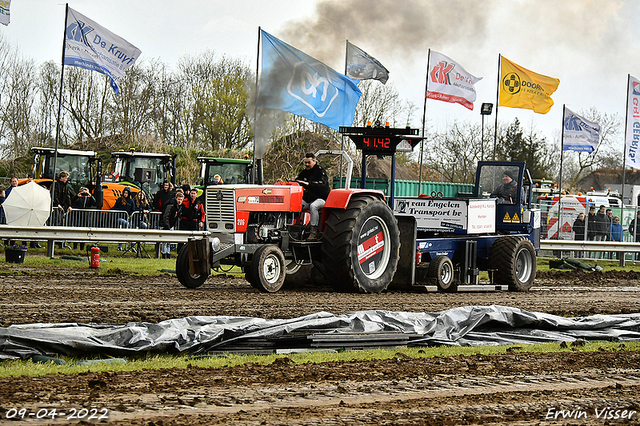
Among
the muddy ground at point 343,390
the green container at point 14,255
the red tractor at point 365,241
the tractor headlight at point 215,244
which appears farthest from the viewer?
the green container at point 14,255

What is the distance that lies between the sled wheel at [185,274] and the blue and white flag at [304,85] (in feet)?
17.4

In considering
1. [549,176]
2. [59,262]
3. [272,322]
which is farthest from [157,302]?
[549,176]

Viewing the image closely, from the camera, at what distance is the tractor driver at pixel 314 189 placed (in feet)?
41.3

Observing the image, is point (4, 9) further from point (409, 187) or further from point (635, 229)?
point (409, 187)

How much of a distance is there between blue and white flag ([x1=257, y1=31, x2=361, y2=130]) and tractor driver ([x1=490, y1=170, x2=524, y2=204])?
3.82m

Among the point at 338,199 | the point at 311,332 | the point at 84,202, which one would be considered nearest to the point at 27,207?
the point at 84,202

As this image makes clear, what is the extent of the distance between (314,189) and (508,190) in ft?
16.7

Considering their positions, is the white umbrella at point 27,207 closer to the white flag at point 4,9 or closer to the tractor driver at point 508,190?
the white flag at point 4,9

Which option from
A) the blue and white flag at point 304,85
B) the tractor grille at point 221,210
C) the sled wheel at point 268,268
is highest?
the blue and white flag at point 304,85

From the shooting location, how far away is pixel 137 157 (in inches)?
1016

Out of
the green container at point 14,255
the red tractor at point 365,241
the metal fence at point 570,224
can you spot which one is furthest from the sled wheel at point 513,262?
the metal fence at point 570,224

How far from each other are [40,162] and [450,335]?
19696 mm

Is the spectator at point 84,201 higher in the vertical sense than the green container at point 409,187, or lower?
lower

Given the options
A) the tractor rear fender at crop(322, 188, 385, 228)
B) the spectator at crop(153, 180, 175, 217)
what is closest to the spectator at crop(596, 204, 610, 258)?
the spectator at crop(153, 180, 175, 217)
